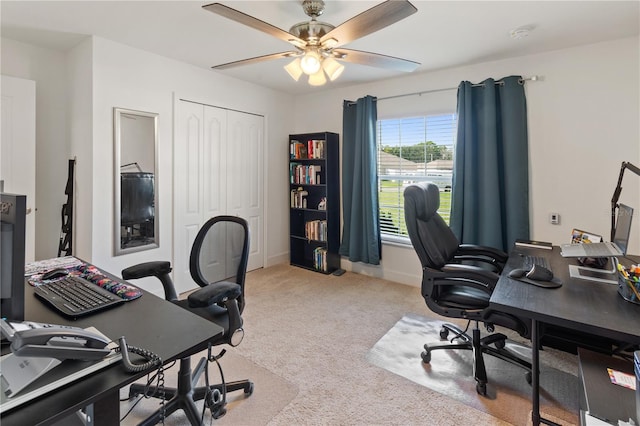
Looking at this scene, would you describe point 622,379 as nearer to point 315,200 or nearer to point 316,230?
point 316,230

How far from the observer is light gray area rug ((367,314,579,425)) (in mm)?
1802

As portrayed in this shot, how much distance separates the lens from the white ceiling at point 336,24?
2.17m

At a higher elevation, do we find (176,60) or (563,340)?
(176,60)

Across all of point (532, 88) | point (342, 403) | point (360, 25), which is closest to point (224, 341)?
point (342, 403)

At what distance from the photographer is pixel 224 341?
1525 mm

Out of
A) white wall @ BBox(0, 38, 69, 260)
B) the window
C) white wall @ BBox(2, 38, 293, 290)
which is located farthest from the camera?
the window

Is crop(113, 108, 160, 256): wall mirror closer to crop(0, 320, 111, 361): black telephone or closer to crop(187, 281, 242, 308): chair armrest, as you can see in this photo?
crop(187, 281, 242, 308): chair armrest

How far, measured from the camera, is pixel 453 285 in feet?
7.09

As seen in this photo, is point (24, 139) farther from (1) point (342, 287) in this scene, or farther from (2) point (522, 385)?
(2) point (522, 385)

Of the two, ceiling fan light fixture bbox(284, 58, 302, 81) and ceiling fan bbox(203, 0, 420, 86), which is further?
ceiling fan light fixture bbox(284, 58, 302, 81)

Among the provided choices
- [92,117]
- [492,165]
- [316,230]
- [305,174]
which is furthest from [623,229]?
[92,117]

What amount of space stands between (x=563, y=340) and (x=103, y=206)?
3.81 metres

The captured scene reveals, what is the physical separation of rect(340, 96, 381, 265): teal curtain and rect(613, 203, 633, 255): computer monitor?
2.20m

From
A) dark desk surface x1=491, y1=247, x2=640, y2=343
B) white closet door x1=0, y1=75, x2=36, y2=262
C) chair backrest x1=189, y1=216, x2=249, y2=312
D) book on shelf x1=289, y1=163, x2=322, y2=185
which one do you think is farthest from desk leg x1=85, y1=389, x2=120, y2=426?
book on shelf x1=289, y1=163, x2=322, y2=185
